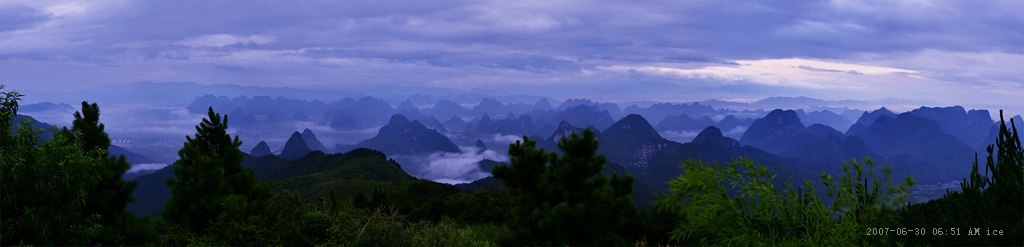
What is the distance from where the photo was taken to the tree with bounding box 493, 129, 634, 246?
43.3ft

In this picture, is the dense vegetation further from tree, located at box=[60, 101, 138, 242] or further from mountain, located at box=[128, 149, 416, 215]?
mountain, located at box=[128, 149, 416, 215]

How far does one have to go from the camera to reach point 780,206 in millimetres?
7875

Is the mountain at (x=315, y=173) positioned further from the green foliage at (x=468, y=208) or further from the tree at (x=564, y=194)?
the tree at (x=564, y=194)

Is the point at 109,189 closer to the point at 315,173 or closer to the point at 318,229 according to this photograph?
the point at 318,229

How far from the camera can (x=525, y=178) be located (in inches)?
540

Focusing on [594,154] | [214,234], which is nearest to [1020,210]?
[594,154]

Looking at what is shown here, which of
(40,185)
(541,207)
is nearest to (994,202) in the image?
(541,207)

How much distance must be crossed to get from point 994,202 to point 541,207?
8.58m

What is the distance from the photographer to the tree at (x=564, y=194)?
13.2 m

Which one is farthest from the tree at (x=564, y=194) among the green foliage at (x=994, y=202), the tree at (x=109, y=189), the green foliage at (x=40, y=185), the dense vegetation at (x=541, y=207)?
the tree at (x=109, y=189)

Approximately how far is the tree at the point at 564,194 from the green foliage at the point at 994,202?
290 inches

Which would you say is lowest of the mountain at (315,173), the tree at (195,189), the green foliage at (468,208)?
the mountain at (315,173)

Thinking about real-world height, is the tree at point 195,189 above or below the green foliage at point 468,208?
above

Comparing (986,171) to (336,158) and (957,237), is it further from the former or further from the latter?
(336,158)
